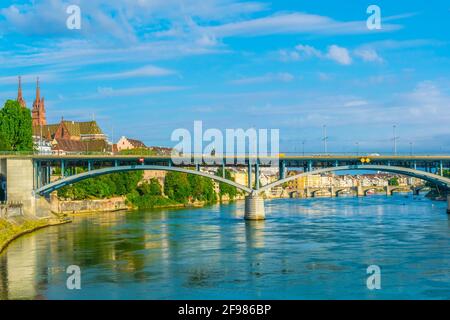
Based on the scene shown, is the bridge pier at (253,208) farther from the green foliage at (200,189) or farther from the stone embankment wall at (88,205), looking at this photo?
the green foliage at (200,189)

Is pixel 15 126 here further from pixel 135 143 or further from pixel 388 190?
pixel 388 190

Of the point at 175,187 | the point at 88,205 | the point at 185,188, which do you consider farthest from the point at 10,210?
the point at 185,188

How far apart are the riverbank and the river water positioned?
2.41 ft

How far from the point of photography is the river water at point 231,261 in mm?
30141

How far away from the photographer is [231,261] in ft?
128

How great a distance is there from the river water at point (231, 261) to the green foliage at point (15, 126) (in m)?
20.2

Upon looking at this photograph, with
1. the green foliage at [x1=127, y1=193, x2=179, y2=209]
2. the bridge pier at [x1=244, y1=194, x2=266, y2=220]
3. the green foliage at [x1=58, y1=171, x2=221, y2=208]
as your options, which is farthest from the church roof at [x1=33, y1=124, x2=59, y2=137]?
the bridge pier at [x1=244, y1=194, x2=266, y2=220]

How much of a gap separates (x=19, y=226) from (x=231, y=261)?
23.0 metres

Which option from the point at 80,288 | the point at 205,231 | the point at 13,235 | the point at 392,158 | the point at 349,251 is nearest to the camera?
the point at 80,288

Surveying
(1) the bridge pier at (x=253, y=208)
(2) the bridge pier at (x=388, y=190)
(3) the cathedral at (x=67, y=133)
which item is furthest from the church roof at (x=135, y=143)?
(1) the bridge pier at (x=253, y=208)
